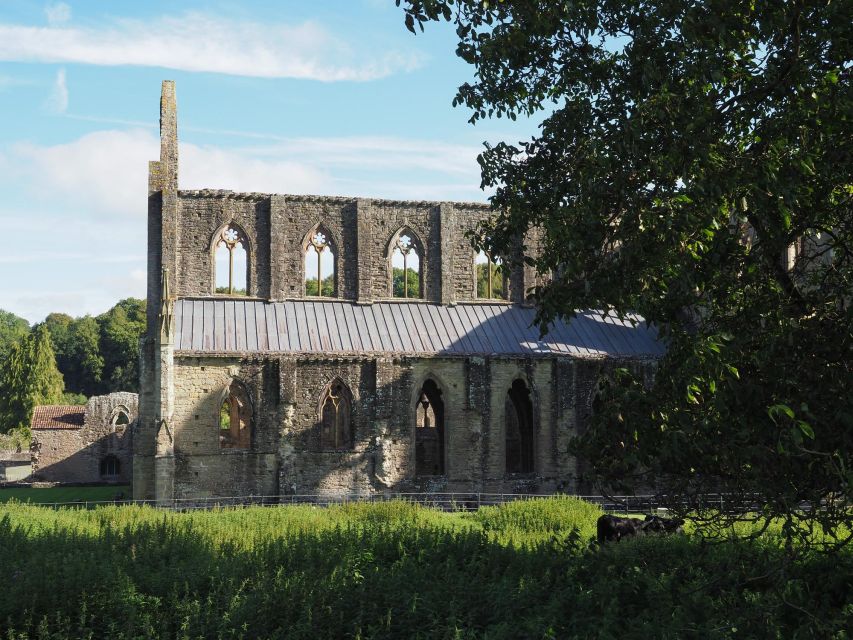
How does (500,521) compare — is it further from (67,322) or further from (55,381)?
(67,322)

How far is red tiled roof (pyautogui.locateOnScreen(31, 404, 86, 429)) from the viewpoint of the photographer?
3834 centimetres

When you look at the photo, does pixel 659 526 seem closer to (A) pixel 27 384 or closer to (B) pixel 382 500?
(B) pixel 382 500

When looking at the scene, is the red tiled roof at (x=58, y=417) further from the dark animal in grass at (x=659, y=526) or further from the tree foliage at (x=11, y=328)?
the tree foliage at (x=11, y=328)

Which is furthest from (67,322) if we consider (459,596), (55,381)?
(459,596)

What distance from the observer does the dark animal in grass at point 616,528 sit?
1725 cm

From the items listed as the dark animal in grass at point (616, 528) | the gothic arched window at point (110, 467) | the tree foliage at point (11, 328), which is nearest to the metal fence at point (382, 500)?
the dark animal in grass at point (616, 528)

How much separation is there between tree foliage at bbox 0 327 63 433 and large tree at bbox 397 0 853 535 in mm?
53038

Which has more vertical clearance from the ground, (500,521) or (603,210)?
(603,210)

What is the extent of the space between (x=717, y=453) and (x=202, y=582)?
7.26 metres

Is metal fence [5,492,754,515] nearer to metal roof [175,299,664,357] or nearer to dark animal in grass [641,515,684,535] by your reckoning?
metal roof [175,299,664,357]

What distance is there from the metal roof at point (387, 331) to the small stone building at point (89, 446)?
12.1 meters

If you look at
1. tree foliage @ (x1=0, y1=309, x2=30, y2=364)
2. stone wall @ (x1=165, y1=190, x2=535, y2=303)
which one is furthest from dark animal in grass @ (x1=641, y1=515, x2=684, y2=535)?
tree foliage @ (x1=0, y1=309, x2=30, y2=364)

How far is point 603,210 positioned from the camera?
10.6 m

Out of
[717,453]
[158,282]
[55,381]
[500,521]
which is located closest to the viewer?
[717,453]
